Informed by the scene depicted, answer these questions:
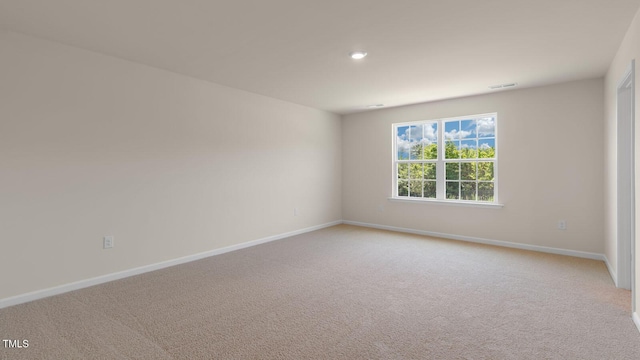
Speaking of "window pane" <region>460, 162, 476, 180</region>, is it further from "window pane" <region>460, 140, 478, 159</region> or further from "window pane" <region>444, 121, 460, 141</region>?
"window pane" <region>444, 121, 460, 141</region>

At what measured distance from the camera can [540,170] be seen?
175 inches

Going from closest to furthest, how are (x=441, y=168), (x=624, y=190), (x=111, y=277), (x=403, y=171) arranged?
1. (x=624, y=190)
2. (x=111, y=277)
3. (x=441, y=168)
4. (x=403, y=171)

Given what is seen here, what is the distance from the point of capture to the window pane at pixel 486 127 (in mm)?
4912

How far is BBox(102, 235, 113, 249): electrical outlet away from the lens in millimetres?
3266

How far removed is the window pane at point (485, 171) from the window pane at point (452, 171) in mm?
338

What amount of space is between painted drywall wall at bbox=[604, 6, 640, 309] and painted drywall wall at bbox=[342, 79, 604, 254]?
0.28m

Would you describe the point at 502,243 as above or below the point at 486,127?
below

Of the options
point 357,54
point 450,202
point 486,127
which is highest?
point 357,54

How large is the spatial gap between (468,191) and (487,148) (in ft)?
2.43

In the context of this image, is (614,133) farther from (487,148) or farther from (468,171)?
(468,171)

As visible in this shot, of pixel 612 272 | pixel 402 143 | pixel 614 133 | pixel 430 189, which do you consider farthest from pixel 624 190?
pixel 402 143

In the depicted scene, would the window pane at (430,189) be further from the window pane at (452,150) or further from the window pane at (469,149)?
the window pane at (469,149)

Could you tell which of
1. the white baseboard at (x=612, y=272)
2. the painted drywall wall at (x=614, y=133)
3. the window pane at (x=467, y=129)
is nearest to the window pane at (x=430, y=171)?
the window pane at (x=467, y=129)

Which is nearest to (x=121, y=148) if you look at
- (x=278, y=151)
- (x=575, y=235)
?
(x=278, y=151)
